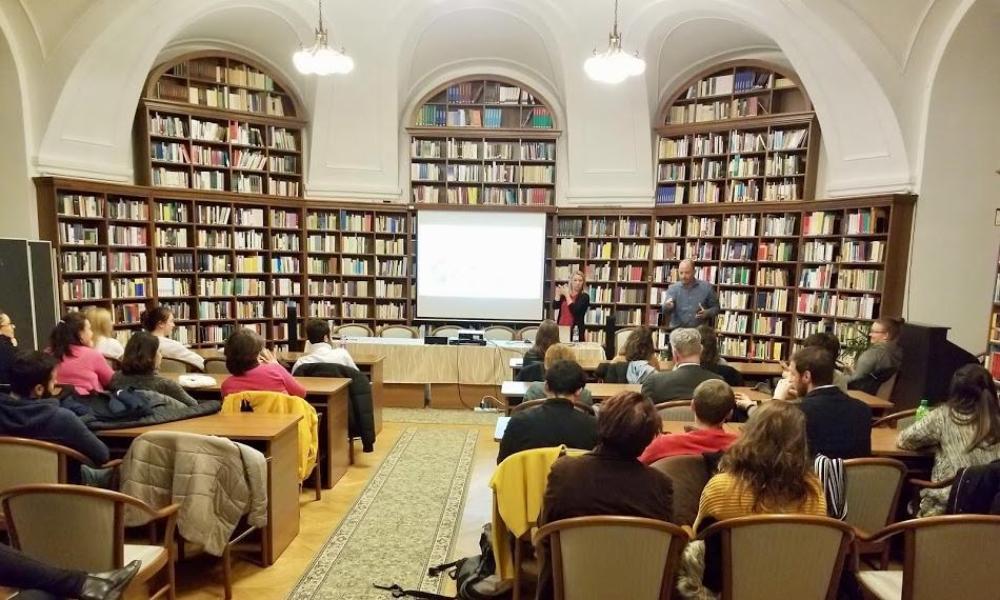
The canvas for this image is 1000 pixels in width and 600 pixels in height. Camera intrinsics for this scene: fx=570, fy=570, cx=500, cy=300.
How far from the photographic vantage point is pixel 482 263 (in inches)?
337

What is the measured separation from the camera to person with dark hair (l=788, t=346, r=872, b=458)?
2.63 metres

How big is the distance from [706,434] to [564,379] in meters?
0.66

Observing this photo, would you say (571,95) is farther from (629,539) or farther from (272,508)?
(629,539)

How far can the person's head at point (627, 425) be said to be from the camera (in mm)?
1874

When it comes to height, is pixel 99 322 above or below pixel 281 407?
above

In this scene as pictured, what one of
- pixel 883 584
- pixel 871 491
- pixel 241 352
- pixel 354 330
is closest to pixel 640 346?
pixel 871 491

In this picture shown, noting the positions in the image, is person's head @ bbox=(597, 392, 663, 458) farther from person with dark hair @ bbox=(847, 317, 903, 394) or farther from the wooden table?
person with dark hair @ bbox=(847, 317, 903, 394)

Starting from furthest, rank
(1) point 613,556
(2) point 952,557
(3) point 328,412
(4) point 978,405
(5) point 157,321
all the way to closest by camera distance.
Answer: (5) point 157,321, (3) point 328,412, (4) point 978,405, (2) point 952,557, (1) point 613,556

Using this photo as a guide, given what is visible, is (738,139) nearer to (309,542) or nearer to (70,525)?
(309,542)

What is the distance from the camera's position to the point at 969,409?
2.73 metres

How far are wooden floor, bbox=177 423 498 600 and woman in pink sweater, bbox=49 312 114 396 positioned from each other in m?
1.39

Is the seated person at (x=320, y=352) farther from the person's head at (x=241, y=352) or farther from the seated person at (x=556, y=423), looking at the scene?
the seated person at (x=556, y=423)

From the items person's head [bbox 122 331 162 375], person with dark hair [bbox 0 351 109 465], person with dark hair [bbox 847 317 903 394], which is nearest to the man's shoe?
person with dark hair [bbox 0 351 109 465]

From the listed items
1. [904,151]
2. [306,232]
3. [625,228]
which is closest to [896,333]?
[904,151]
